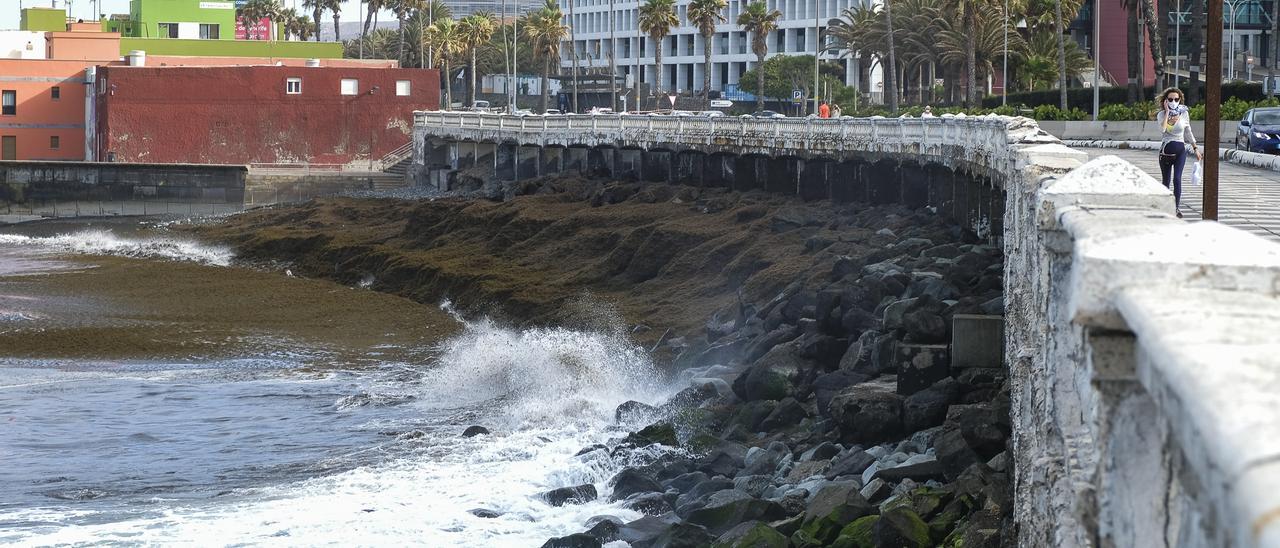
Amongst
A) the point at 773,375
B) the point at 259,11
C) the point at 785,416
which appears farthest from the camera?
the point at 259,11

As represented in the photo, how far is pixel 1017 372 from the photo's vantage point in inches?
346

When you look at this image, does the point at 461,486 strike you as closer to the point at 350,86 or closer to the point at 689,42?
the point at 350,86

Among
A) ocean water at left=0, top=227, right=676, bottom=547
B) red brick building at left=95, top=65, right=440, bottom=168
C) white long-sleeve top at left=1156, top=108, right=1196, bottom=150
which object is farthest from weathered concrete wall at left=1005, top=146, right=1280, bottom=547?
red brick building at left=95, top=65, right=440, bottom=168

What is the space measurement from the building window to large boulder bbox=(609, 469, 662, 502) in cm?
5301

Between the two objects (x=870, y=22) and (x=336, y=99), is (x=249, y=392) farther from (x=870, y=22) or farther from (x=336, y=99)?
(x=870, y=22)

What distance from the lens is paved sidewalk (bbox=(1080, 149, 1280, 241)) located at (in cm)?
1617

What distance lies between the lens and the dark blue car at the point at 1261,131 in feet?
117

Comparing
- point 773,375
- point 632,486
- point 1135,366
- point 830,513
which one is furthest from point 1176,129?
point 1135,366

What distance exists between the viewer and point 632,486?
1435 centimetres

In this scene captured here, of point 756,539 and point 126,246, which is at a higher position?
point 126,246

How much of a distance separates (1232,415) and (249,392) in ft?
71.5

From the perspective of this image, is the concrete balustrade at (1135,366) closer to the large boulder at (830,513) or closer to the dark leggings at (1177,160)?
the large boulder at (830,513)

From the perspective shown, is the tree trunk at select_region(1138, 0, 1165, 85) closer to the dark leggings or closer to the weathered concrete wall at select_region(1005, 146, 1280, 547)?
the dark leggings

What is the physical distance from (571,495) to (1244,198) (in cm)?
1075
